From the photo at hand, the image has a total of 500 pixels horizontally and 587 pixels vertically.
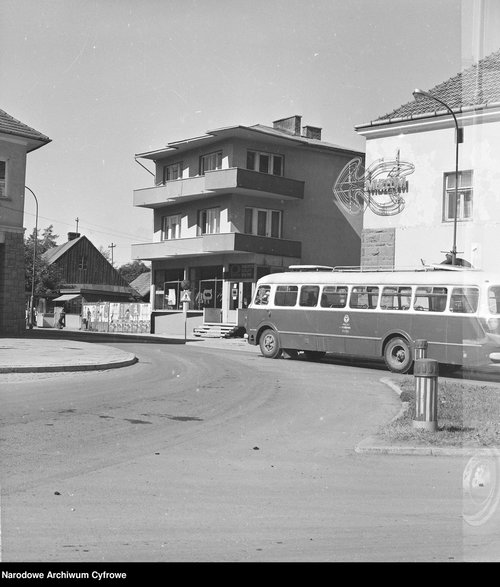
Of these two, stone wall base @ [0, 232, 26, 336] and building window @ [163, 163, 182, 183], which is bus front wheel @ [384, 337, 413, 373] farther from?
building window @ [163, 163, 182, 183]

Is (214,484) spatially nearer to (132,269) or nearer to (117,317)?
(117,317)

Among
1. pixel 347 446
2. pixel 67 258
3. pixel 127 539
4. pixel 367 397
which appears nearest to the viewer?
pixel 127 539

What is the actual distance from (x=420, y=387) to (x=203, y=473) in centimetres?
329

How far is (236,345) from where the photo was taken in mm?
30969

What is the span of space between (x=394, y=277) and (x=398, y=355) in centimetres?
211

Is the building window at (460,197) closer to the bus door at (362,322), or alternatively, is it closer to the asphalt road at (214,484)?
the bus door at (362,322)

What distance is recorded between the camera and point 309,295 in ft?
73.0

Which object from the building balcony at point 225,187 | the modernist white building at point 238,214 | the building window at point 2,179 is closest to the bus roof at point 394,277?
the building window at point 2,179

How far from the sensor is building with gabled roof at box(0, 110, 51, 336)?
29.2m

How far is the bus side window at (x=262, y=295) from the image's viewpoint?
78.0ft

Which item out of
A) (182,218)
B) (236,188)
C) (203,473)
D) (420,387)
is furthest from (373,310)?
(182,218)

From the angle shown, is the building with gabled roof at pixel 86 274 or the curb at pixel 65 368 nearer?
the curb at pixel 65 368

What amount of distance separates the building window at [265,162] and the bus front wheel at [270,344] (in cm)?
1907
